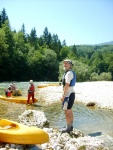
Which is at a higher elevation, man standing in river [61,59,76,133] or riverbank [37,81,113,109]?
man standing in river [61,59,76,133]

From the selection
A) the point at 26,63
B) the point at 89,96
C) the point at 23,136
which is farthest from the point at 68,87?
the point at 26,63

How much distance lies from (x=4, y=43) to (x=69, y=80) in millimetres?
50776

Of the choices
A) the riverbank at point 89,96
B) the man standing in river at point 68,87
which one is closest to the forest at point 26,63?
the riverbank at point 89,96

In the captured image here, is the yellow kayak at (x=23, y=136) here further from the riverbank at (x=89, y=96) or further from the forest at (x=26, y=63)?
the forest at (x=26, y=63)

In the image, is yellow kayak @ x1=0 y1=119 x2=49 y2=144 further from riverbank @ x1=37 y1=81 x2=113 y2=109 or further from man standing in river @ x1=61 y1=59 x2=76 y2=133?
riverbank @ x1=37 y1=81 x2=113 y2=109

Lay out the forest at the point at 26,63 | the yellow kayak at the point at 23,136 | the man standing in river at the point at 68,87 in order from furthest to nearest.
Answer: the forest at the point at 26,63 < the man standing in river at the point at 68,87 < the yellow kayak at the point at 23,136

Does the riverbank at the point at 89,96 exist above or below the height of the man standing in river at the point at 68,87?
below

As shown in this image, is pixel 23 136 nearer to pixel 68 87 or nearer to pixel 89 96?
pixel 68 87

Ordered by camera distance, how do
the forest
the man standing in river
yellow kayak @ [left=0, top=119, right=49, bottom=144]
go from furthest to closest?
the forest
the man standing in river
yellow kayak @ [left=0, top=119, right=49, bottom=144]

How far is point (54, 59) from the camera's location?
259ft

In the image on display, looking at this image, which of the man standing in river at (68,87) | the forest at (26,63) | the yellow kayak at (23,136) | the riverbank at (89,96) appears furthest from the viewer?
the forest at (26,63)

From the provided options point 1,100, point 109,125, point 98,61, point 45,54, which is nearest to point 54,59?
point 45,54

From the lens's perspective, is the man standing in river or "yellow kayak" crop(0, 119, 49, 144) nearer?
"yellow kayak" crop(0, 119, 49, 144)

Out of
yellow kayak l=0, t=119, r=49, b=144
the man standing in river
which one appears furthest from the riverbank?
yellow kayak l=0, t=119, r=49, b=144
